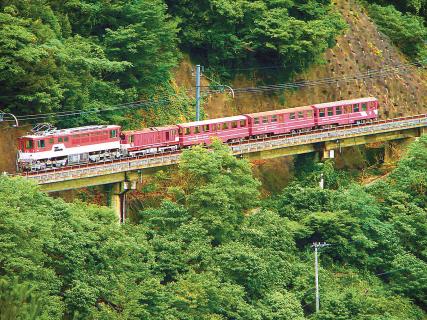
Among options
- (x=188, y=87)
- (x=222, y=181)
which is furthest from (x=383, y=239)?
(x=188, y=87)

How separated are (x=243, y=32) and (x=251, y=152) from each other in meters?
11.6

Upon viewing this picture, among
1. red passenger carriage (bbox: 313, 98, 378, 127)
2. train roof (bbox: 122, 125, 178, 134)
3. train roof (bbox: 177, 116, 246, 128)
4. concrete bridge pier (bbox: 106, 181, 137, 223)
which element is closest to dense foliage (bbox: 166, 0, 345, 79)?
red passenger carriage (bbox: 313, 98, 378, 127)

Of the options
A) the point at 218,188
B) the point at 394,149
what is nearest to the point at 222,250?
the point at 218,188

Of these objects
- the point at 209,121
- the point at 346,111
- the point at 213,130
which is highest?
the point at 209,121

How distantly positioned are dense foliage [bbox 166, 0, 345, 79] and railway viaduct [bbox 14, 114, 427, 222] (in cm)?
623

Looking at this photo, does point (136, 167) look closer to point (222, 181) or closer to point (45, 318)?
point (222, 181)

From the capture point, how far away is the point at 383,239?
266ft

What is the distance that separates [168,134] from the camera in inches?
3189

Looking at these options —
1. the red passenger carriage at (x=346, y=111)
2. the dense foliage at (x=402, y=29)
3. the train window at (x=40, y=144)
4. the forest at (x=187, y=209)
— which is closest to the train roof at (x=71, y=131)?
the train window at (x=40, y=144)

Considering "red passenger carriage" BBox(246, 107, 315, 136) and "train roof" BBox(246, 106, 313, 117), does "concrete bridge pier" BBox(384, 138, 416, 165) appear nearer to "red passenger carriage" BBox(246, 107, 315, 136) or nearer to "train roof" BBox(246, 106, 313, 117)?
"red passenger carriage" BBox(246, 107, 315, 136)

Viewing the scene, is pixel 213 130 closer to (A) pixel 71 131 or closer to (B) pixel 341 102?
(A) pixel 71 131

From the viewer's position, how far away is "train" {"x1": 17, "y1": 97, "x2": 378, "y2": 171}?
7512 centimetres

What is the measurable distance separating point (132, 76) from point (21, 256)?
74.5ft

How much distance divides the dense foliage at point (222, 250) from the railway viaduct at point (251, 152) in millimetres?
1670
